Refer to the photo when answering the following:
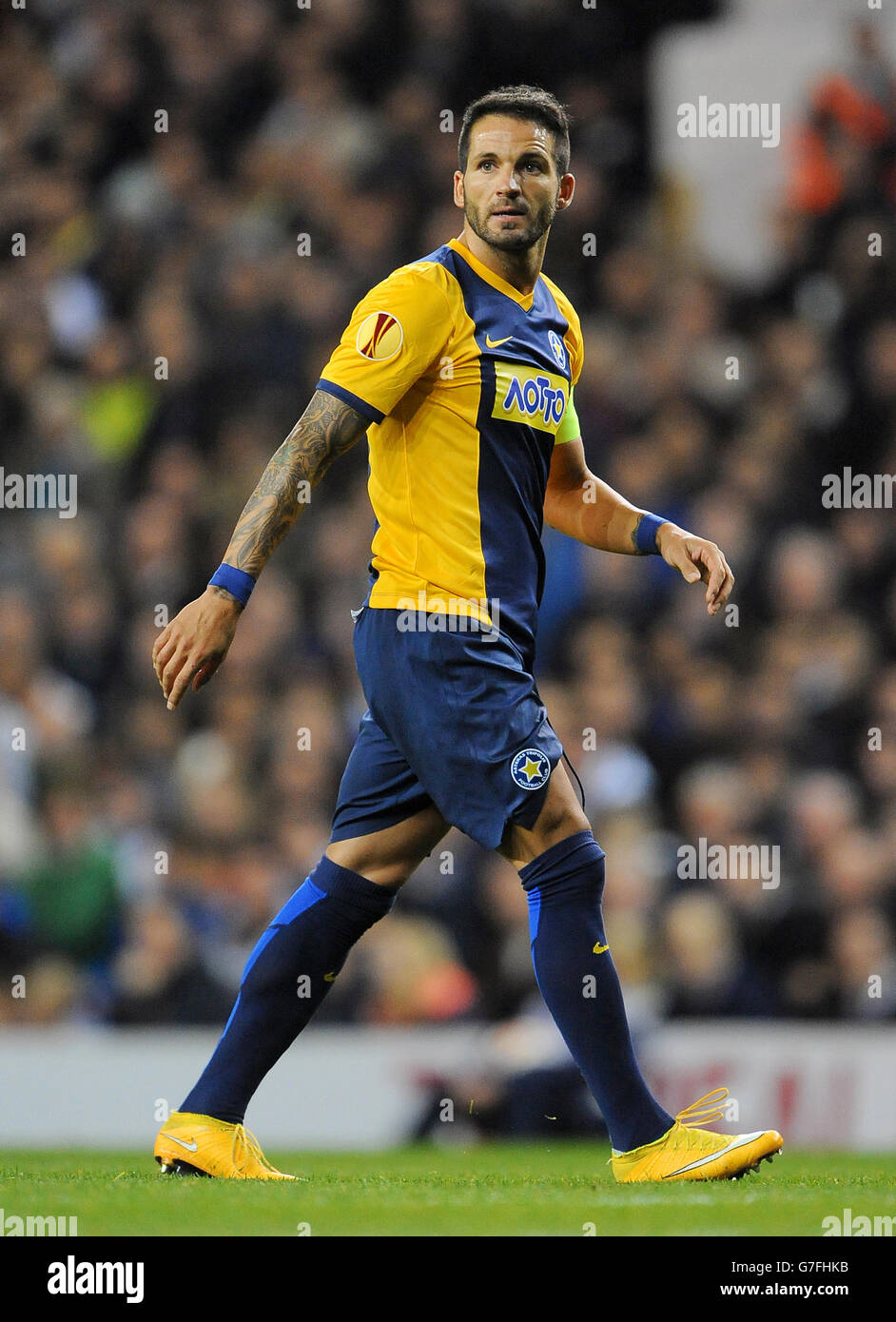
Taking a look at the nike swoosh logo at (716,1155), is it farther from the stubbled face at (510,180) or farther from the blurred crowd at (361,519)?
the blurred crowd at (361,519)

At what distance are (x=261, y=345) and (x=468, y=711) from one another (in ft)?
19.2

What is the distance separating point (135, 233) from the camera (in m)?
9.46


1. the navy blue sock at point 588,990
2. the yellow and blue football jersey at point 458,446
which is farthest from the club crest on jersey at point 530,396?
the navy blue sock at point 588,990

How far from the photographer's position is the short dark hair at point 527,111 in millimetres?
3867

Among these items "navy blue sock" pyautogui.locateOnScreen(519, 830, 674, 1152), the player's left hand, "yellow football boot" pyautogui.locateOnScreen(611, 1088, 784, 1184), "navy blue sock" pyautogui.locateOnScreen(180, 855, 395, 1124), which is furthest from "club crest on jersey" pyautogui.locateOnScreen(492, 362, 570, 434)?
"yellow football boot" pyautogui.locateOnScreen(611, 1088, 784, 1184)

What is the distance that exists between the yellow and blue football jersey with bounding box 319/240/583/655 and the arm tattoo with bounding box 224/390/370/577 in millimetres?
82

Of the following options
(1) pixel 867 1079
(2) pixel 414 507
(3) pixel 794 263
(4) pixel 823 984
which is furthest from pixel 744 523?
(2) pixel 414 507

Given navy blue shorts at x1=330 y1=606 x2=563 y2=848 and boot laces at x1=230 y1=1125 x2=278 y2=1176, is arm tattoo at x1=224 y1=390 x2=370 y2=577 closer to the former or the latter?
navy blue shorts at x1=330 y1=606 x2=563 y2=848

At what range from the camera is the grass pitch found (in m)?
3.03

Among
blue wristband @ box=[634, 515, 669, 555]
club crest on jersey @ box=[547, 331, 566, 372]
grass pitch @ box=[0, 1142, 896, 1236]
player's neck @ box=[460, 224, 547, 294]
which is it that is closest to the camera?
grass pitch @ box=[0, 1142, 896, 1236]

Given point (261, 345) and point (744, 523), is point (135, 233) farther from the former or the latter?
point (744, 523)

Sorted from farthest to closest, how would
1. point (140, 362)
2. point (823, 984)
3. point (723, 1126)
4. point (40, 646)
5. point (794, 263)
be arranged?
point (794, 263), point (140, 362), point (40, 646), point (823, 984), point (723, 1126)

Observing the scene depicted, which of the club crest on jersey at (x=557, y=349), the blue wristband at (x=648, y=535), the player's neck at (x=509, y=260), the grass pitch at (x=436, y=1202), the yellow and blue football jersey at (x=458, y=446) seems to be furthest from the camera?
the blue wristband at (x=648, y=535)

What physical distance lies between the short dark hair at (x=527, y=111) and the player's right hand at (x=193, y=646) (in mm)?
1194
